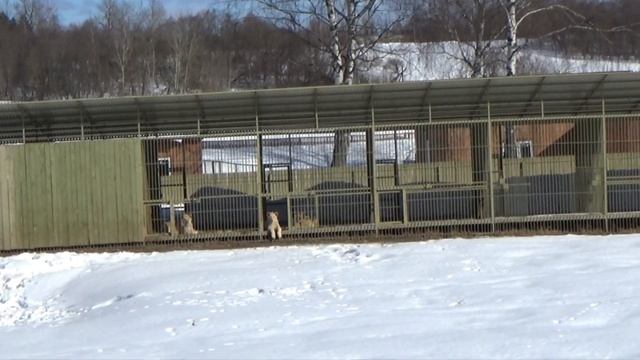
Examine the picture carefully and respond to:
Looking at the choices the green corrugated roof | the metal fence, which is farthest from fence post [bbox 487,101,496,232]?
the green corrugated roof

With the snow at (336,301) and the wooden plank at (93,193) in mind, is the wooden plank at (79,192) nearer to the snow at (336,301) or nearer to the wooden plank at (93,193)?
the wooden plank at (93,193)

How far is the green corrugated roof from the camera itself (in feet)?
54.4

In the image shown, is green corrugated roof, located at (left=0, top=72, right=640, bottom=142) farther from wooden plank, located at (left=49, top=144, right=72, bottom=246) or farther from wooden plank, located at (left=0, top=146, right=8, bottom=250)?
wooden plank, located at (left=0, top=146, right=8, bottom=250)

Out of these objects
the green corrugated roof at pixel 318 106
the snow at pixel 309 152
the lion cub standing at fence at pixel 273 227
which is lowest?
the lion cub standing at fence at pixel 273 227

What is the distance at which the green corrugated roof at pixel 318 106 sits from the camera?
16.6 m

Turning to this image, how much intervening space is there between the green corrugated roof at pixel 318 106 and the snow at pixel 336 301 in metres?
3.31

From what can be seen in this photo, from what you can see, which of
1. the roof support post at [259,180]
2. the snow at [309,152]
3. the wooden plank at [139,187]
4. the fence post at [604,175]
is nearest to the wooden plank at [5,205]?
the wooden plank at [139,187]

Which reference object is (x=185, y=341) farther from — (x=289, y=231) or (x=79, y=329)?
(x=289, y=231)

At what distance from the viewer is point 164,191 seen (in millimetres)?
18031

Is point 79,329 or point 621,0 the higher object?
point 621,0

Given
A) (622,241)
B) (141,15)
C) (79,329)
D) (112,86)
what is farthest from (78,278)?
(141,15)

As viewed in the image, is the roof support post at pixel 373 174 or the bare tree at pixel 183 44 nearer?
the roof support post at pixel 373 174

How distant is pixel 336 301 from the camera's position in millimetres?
11359

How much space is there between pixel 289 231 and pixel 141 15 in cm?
7263
